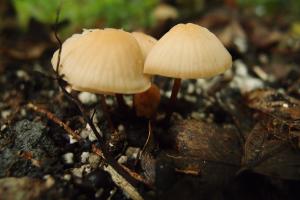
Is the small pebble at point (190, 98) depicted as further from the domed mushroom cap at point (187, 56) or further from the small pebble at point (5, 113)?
the small pebble at point (5, 113)

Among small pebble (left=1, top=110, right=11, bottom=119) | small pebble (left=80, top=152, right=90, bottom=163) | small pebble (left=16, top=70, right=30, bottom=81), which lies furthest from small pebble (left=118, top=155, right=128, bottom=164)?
small pebble (left=16, top=70, right=30, bottom=81)

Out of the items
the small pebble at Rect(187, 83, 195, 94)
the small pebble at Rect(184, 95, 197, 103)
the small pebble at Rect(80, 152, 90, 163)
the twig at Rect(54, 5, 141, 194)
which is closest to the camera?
the twig at Rect(54, 5, 141, 194)

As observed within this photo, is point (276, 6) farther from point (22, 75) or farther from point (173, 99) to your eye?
point (22, 75)

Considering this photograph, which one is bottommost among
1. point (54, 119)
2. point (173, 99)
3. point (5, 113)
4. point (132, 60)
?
point (5, 113)

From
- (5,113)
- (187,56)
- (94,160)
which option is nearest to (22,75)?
(5,113)

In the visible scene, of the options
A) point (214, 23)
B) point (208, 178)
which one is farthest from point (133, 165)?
point (214, 23)

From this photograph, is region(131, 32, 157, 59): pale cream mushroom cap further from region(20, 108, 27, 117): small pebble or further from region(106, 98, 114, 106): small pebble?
region(20, 108, 27, 117): small pebble
